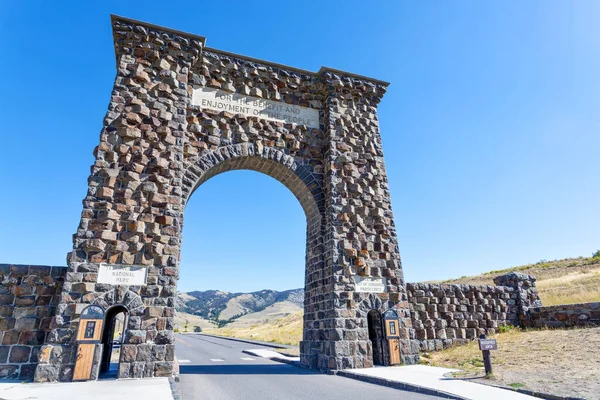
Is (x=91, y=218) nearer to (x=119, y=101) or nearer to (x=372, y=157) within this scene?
(x=119, y=101)

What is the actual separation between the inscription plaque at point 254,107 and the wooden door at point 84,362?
292 inches

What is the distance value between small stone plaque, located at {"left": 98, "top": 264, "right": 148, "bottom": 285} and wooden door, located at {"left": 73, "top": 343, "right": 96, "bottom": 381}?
4.95 ft

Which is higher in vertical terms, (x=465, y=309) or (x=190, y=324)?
(x=465, y=309)

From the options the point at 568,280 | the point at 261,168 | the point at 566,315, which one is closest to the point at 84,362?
the point at 261,168

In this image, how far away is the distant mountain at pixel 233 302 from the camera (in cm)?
12194

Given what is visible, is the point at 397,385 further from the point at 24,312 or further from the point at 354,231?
the point at 24,312

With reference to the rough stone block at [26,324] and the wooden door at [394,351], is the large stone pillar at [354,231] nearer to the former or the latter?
the wooden door at [394,351]

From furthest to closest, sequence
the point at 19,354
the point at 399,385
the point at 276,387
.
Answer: the point at 19,354, the point at 276,387, the point at 399,385

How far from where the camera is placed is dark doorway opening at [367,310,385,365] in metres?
11.5

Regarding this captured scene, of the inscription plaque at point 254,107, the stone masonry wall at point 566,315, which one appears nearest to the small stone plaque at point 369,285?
the inscription plaque at point 254,107

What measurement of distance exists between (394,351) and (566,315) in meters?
6.92

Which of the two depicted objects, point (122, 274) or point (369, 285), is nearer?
point (122, 274)

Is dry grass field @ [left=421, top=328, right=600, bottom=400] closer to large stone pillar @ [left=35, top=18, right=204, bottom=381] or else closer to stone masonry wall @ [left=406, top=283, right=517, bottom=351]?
stone masonry wall @ [left=406, top=283, right=517, bottom=351]

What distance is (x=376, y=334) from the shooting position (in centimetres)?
1172
